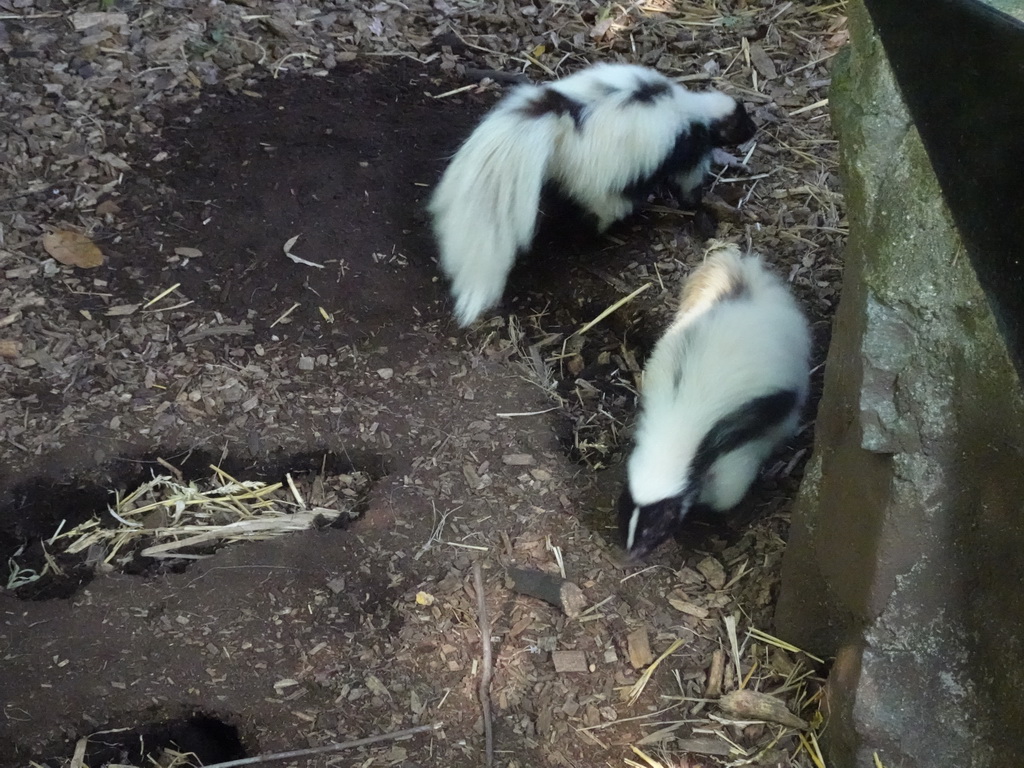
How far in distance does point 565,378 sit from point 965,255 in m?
1.77

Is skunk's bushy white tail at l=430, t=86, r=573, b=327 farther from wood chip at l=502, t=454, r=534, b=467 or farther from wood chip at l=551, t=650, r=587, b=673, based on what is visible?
wood chip at l=551, t=650, r=587, b=673

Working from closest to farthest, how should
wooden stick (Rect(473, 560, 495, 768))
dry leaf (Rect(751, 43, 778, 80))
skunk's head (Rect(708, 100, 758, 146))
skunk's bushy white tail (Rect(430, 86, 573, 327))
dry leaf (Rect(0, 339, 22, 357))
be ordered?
wooden stick (Rect(473, 560, 495, 768)) → dry leaf (Rect(0, 339, 22, 357)) → skunk's bushy white tail (Rect(430, 86, 573, 327)) → skunk's head (Rect(708, 100, 758, 146)) → dry leaf (Rect(751, 43, 778, 80))

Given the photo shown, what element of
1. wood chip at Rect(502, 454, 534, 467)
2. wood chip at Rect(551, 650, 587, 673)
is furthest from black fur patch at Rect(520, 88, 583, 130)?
wood chip at Rect(551, 650, 587, 673)

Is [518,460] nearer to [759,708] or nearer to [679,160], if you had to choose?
[759,708]

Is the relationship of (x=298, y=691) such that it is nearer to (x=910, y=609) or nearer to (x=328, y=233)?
(x=910, y=609)

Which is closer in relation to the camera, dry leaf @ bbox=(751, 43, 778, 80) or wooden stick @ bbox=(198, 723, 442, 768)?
wooden stick @ bbox=(198, 723, 442, 768)

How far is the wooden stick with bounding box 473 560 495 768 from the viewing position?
2.53 meters

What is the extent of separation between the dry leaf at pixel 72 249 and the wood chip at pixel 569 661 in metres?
2.49

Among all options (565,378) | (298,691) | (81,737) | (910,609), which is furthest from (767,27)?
(81,737)

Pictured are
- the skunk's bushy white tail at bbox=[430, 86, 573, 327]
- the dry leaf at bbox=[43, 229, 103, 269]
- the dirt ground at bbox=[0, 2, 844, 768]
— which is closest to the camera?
the dirt ground at bbox=[0, 2, 844, 768]

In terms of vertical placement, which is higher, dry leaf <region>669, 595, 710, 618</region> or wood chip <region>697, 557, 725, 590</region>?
wood chip <region>697, 557, 725, 590</region>

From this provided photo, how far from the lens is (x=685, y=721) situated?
102 inches

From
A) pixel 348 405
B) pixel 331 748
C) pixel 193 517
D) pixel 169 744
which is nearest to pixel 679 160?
pixel 348 405

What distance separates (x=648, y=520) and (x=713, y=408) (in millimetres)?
407
